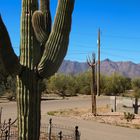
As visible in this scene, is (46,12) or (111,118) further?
(111,118)

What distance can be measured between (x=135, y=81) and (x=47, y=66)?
1882 inches

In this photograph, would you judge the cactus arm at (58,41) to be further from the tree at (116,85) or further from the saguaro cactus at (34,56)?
the tree at (116,85)

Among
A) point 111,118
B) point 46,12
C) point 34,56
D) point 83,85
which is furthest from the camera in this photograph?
point 83,85

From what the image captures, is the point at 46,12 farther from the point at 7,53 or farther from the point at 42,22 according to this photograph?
the point at 7,53

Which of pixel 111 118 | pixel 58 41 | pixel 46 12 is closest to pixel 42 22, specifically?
pixel 46 12

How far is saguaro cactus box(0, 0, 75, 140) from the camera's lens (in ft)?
30.7

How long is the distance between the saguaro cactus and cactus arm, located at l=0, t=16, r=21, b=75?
2 centimetres

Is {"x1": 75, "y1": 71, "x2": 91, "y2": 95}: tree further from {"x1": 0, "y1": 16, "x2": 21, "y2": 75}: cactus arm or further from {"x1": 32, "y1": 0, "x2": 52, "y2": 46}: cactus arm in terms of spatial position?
{"x1": 0, "y1": 16, "x2": 21, "y2": 75}: cactus arm

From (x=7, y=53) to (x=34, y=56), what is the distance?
0.80m

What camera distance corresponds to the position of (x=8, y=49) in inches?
355

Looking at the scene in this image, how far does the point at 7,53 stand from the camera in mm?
9000

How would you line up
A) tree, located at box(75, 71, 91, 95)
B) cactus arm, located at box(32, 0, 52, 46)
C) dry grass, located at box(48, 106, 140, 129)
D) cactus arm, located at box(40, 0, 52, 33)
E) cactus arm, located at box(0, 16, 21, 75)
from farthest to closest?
tree, located at box(75, 71, 91, 95), dry grass, located at box(48, 106, 140, 129), cactus arm, located at box(40, 0, 52, 33), cactus arm, located at box(32, 0, 52, 46), cactus arm, located at box(0, 16, 21, 75)

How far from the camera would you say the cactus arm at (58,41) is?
9.35m

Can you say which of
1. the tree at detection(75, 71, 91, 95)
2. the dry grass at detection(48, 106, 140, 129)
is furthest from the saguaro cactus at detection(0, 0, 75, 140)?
the tree at detection(75, 71, 91, 95)
